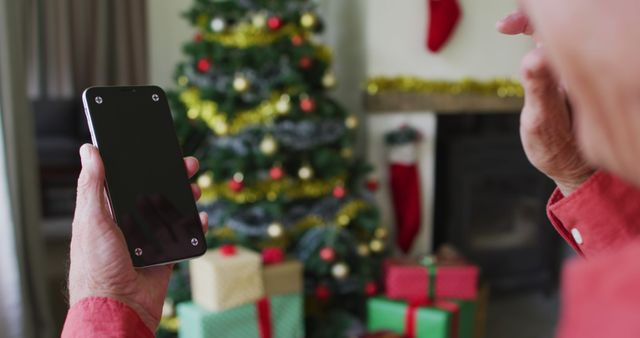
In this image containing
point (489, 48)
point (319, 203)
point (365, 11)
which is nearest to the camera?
point (319, 203)

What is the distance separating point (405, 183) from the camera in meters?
2.54

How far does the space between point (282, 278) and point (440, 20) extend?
4.21 ft

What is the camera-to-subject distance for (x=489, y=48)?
2641 mm

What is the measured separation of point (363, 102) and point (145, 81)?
1.20 meters

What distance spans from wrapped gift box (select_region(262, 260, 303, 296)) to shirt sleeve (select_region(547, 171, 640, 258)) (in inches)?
57.5

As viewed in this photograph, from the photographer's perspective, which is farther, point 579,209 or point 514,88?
point 514,88

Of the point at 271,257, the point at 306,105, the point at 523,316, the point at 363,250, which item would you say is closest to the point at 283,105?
the point at 306,105

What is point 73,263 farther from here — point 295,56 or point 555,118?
point 295,56

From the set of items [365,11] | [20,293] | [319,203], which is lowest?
[20,293]

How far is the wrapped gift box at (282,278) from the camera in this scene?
75.2 inches

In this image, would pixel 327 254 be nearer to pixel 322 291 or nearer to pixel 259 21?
pixel 322 291

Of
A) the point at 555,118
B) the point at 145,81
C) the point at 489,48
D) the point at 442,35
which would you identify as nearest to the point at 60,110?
the point at 145,81

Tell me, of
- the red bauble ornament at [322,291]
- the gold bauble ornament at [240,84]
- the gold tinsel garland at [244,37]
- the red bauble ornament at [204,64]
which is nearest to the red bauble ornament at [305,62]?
the gold tinsel garland at [244,37]

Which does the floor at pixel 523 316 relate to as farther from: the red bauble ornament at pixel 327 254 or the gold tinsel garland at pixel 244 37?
the gold tinsel garland at pixel 244 37
